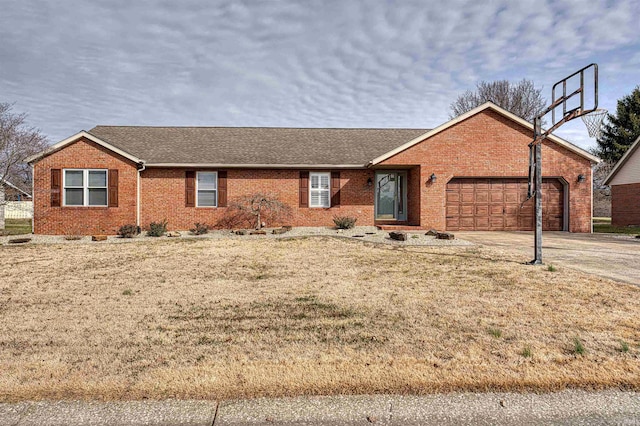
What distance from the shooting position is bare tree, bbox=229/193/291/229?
16.5 m

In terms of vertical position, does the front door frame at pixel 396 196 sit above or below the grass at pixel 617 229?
above

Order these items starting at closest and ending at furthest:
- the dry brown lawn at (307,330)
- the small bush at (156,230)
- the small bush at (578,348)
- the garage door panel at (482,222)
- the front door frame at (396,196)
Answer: the dry brown lawn at (307,330) → the small bush at (578,348) → the small bush at (156,230) → the garage door panel at (482,222) → the front door frame at (396,196)

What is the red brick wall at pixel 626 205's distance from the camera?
21.8 m

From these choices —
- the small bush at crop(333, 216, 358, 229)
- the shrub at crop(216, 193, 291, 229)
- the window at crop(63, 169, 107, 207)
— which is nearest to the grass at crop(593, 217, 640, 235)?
the small bush at crop(333, 216, 358, 229)

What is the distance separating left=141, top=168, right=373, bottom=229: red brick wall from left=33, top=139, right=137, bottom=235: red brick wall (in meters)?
0.74

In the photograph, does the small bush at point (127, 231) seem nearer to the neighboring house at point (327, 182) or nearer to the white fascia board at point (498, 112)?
the neighboring house at point (327, 182)

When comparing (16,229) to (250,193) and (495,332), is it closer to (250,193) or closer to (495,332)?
(250,193)

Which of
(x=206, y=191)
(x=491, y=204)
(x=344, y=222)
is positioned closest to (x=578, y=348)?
(x=344, y=222)

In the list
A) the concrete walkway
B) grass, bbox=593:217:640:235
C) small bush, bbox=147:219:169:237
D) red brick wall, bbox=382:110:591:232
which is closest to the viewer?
the concrete walkway

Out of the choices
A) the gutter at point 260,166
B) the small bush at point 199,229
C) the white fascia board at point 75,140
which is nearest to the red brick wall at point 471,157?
the gutter at point 260,166

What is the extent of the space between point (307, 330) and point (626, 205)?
26.1 metres

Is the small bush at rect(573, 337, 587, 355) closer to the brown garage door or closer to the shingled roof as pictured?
the brown garage door

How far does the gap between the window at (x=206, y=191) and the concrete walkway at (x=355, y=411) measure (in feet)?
46.5

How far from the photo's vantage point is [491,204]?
16.6m
